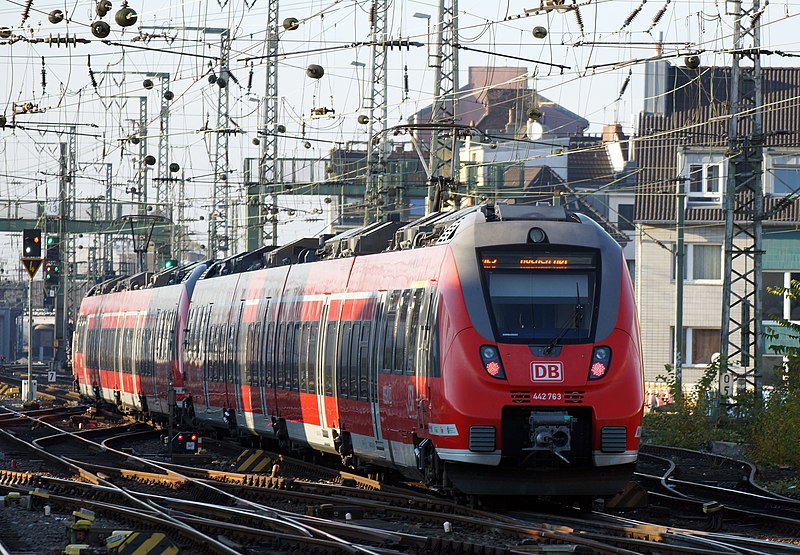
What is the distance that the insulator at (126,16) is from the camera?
933 inches

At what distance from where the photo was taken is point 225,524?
1572cm

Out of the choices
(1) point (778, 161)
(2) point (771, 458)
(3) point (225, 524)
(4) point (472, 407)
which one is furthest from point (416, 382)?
(1) point (778, 161)

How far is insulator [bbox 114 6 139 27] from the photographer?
77.7 feet

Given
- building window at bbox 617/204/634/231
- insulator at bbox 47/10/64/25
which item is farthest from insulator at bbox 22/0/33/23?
building window at bbox 617/204/634/231

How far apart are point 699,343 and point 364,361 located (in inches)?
1406

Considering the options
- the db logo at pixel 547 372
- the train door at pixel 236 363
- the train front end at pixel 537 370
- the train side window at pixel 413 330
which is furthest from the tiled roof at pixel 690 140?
the db logo at pixel 547 372

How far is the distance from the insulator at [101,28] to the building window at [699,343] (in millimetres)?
32742

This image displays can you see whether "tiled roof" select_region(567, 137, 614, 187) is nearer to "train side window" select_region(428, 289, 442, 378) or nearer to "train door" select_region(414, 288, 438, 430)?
"train door" select_region(414, 288, 438, 430)

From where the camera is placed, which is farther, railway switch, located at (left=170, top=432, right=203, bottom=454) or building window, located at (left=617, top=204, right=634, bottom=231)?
building window, located at (left=617, top=204, right=634, bottom=231)

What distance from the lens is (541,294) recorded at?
16.5m

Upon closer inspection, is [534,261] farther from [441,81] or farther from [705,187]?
[705,187]

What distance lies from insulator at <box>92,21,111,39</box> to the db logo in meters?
12.0

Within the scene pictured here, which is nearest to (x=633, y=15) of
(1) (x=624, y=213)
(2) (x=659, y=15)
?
(2) (x=659, y=15)

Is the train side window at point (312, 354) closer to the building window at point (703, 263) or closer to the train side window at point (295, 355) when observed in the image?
the train side window at point (295, 355)
